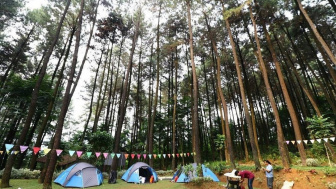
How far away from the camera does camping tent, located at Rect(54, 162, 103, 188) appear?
9084 mm

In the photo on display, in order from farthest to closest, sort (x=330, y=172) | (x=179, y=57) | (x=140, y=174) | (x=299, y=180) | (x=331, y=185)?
(x=179, y=57) < (x=140, y=174) < (x=299, y=180) < (x=330, y=172) < (x=331, y=185)

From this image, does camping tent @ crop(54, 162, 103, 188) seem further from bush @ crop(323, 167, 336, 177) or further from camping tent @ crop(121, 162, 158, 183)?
bush @ crop(323, 167, 336, 177)

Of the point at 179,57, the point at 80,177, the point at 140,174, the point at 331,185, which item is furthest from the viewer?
the point at 179,57

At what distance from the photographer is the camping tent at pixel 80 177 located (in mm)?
9084

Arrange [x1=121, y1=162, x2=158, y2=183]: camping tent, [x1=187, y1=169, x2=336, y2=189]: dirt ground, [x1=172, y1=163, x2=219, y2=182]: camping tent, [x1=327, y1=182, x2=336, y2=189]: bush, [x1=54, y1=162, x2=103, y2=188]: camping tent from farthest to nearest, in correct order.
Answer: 1. [x1=121, y1=162, x2=158, y2=183]: camping tent
2. [x1=54, y1=162, x2=103, y2=188]: camping tent
3. [x1=172, y1=163, x2=219, y2=182]: camping tent
4. [x1=187, y1=169, x2=336, y2=189]: dirt ground
5. [x1=327, y1=182, x2=336, y2=189]: bush

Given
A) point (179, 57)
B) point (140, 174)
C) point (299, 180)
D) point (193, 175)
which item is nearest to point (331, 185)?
point (299, 180)

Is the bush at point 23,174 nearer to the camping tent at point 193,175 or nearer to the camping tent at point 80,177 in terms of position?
the camping tent at point 80,177

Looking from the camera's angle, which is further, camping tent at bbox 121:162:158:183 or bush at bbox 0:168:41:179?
bush at bbox 0:168:41:179

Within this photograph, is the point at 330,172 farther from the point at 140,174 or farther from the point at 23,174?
the point at 23,174

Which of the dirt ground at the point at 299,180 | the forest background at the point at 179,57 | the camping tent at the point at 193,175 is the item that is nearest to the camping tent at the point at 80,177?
the forest background at the point at 179,57

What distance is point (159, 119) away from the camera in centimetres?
2078

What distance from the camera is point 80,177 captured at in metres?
9.28

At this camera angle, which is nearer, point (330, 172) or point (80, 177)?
point (330, 172)

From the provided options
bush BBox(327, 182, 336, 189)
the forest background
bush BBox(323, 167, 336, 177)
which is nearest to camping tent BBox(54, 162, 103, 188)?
the forest background
